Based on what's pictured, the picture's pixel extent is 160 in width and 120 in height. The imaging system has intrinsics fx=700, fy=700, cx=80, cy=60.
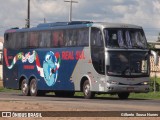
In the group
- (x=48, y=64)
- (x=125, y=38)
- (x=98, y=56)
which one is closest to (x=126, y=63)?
(x=125, y=38)

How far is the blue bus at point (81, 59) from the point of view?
33.1m

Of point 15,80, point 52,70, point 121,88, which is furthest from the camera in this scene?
point 15,80

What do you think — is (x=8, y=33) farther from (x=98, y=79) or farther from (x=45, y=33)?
(x=98, y=79)

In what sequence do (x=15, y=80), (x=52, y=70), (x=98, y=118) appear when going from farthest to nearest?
(x=15, y=80)
(x=52, y=70)
(x=98, y=118)

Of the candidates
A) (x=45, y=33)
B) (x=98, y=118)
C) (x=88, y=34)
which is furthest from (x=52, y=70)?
(x=98, y=118)

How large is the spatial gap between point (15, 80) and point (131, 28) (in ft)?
31.4

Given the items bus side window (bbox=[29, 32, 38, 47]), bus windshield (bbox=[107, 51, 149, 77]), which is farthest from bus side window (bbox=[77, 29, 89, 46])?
bus side window (bbox=[29, 32, 38, 47])

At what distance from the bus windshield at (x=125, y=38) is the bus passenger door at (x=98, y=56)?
39 centimetres

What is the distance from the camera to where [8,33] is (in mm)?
41906

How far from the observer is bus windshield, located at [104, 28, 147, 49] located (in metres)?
33.0

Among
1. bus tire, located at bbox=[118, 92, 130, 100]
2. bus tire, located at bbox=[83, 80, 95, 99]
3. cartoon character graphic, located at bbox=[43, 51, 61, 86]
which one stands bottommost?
bus tire, located at bbox=[118, 92, 130, 100]

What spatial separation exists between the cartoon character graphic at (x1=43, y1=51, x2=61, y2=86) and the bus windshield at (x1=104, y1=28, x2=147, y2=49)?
15.1 feet

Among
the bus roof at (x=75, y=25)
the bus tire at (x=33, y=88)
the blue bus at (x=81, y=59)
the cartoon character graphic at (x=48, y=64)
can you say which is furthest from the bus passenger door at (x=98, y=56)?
the bus tire at (x=33, y=88)

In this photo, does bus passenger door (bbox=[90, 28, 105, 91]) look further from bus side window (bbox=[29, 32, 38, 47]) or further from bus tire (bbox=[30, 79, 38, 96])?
bus tire (bbox=[30, 79, 38, 96])
